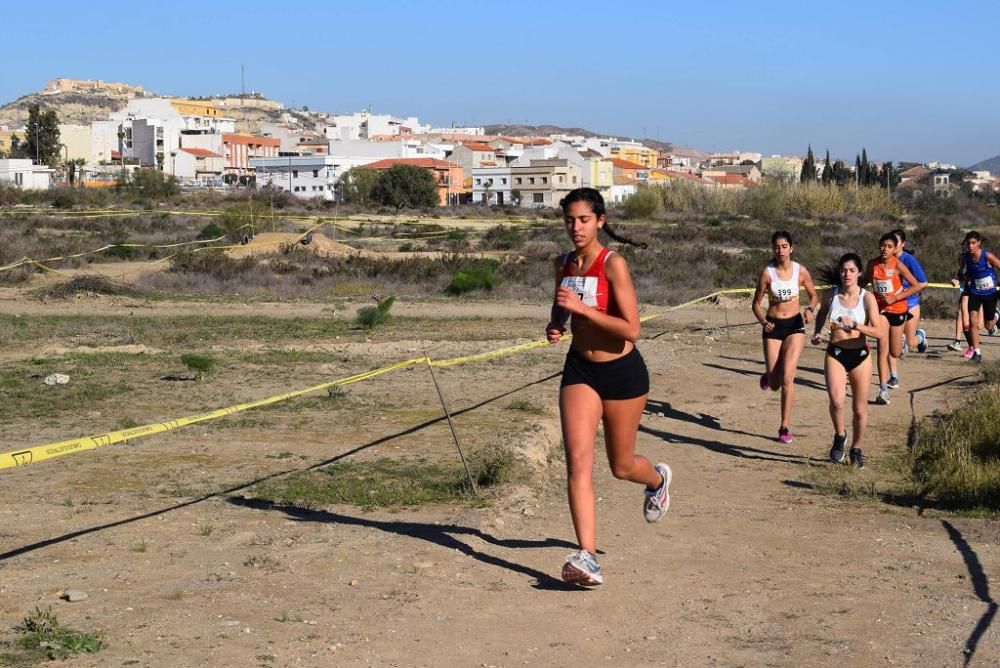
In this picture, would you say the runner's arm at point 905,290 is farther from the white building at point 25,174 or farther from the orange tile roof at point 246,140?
the orange tile roof at point 246,140

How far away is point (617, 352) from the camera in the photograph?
20.2ft

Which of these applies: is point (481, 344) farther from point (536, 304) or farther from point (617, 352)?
point (617, 352)

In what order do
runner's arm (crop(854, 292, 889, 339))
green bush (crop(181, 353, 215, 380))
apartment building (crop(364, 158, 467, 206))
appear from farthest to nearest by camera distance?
apartment building (crop(364, 158, 467, 206))
green bush (crop(181, 353, 215, 380))
runner's arm (crop(854, 292, 889, 339))

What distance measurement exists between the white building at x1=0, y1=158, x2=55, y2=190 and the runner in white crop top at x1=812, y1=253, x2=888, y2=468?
A: 99037 millimetres

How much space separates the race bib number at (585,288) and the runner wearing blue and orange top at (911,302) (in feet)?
21.2

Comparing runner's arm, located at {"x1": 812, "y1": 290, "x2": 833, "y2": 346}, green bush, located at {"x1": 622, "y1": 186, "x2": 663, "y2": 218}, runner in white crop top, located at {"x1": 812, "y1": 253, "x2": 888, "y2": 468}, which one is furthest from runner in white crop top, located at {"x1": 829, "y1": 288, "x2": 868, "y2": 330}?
green bush, located at {"x1": 622, "y1": 186, "x2": 663, "y2": 218}

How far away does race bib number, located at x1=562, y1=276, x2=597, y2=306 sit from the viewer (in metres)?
6.15

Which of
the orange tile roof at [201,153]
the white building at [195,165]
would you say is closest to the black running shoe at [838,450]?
the white building at [195,165]

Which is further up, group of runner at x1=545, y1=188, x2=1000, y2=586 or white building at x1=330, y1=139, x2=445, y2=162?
white building at x1=330, y1=139, x2=445, y2=162

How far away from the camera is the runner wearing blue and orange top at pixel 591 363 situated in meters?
6.07

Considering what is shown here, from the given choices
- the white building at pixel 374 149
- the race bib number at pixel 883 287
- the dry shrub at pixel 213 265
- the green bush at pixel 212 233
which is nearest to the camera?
the race bib number at pixel 883 287

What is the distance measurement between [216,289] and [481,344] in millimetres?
12661

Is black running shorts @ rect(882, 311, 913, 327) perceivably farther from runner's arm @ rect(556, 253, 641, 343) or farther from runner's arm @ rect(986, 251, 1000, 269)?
runner's arm @ rect(556, 253, 641, 343)

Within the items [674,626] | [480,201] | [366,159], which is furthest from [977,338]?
[366,159]
